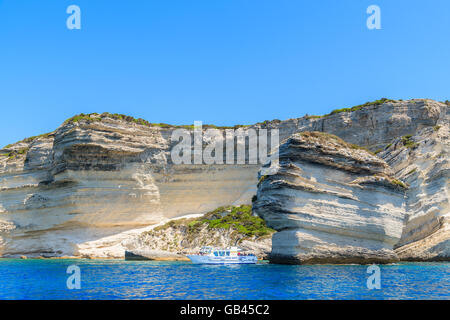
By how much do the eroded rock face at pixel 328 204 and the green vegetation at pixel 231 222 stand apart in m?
15.7

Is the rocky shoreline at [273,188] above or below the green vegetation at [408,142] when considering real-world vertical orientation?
below

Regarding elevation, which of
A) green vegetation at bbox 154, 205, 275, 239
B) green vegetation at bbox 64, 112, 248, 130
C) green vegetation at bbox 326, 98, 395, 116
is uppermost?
green vegetation at bbox 326, 98, 395, 116

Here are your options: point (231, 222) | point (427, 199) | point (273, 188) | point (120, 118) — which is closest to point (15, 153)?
point (120, 118)

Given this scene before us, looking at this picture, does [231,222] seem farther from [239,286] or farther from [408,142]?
[239,286]

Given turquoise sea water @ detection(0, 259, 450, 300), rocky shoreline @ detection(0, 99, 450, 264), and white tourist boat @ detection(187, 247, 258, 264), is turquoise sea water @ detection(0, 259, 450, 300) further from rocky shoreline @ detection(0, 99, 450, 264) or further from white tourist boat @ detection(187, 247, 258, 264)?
white tourist boat @ detection(187, 247, 258, 264)

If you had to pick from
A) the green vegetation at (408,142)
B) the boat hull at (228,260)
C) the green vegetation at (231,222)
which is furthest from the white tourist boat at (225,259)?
the green vegetation at (408,142)

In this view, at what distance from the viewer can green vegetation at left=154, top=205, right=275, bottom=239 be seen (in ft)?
179

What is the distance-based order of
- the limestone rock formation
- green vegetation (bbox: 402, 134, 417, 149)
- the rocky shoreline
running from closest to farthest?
1. the rocky shoreline
2. the limestone rock formation
3. green vegetation (bbox: 402, 134, 417, 149)

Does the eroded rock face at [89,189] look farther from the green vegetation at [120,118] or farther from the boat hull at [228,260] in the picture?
the boat hull at [228,260]

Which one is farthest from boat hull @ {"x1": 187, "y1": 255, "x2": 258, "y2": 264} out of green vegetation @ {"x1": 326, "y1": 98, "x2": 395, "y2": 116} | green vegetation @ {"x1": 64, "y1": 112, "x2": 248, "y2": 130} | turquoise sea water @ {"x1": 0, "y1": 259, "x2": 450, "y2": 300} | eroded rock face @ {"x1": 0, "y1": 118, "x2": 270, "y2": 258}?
green vegetation @ {"x1": 326, "y1": 98, "x2": 395, "y2": 116}

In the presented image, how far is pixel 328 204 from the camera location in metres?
37.4

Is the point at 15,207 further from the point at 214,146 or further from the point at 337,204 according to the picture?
the point at 337,204

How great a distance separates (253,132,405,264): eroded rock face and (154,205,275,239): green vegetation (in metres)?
15.7

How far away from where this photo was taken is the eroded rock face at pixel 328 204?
36406 millimetres
